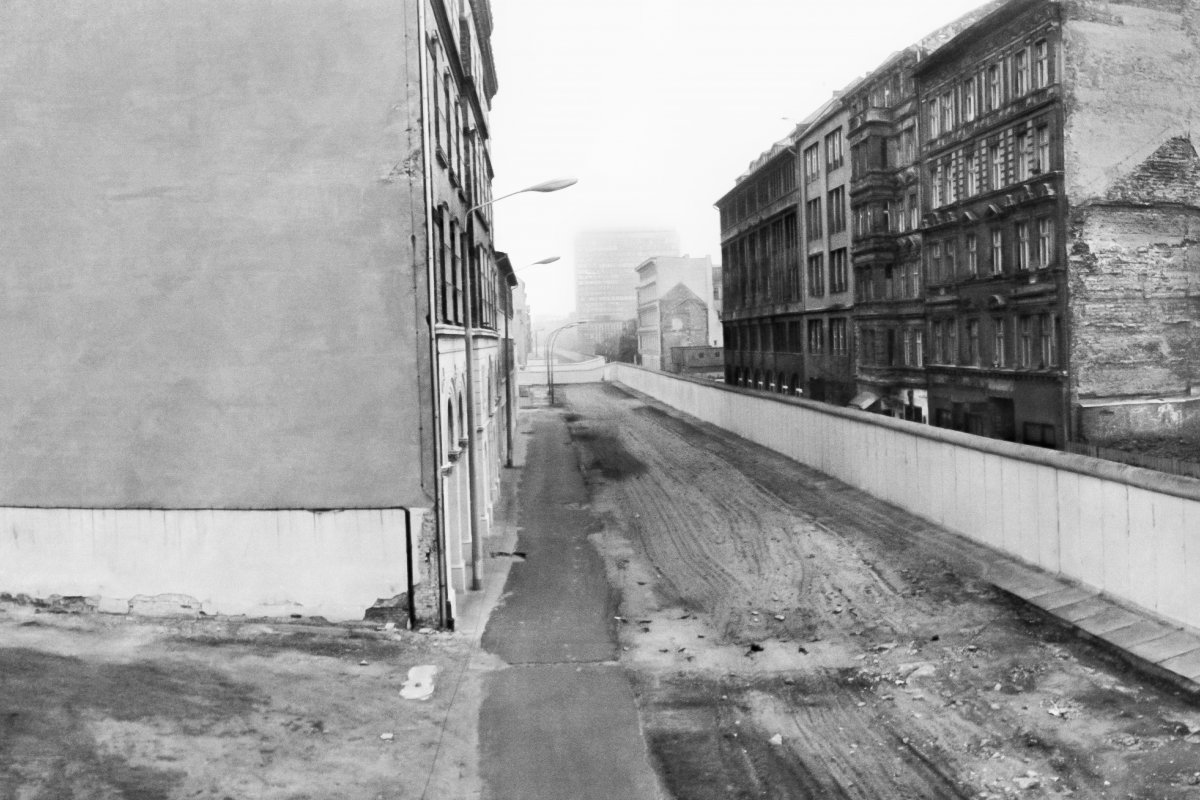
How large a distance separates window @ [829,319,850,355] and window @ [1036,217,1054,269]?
56.4 feet

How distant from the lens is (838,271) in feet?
168

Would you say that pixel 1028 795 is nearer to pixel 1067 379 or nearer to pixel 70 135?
pixel 70 135

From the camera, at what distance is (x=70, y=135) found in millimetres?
15055

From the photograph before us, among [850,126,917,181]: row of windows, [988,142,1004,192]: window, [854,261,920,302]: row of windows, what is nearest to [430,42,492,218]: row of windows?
[988,142,1004,192]: window

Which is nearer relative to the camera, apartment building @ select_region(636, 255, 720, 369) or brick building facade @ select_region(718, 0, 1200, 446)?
brick building facade @ select_region(718, 0, 1200, 446)

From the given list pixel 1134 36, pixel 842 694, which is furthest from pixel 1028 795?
pixel 1134 36

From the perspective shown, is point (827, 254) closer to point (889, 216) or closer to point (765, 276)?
point (889, 216)

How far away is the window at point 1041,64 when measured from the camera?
32.0 metres

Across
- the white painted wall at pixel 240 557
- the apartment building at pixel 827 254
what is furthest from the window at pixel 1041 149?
the white painted wall at pixel 240 557

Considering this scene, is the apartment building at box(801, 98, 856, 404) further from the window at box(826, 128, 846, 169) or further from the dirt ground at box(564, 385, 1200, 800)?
the dirt ground at box(564, 385, 1200, 800)

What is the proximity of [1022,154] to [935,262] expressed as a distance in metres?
7.50

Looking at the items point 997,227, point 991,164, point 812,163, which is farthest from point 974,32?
point 812,163

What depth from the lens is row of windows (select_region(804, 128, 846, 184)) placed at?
5041 centimetres

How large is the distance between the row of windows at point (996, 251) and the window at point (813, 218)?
13.8 metres
